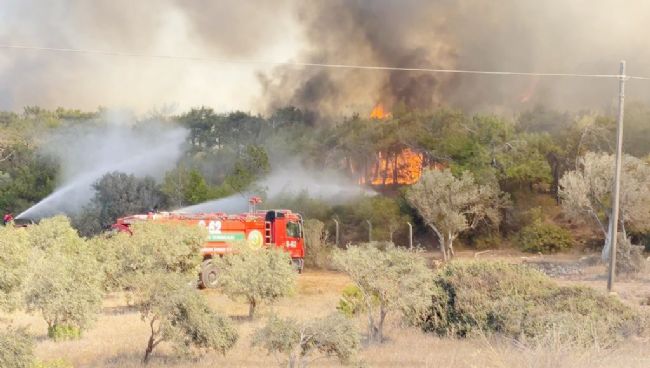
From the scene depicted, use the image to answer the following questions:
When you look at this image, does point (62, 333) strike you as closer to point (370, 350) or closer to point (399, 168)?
point (370, 350)

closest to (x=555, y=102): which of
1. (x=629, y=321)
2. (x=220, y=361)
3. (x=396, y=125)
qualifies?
(x=396, y=125)

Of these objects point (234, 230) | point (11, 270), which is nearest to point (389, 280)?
point (11, 270)

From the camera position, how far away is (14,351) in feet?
37.3

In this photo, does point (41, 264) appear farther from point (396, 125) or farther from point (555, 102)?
point (555, 102)

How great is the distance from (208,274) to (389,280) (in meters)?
15.2

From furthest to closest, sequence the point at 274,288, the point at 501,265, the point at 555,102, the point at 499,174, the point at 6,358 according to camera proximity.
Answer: the point at 555,102 < the point at 499,174 < the point at 274,288 < the point at 501,265 < the point at 6,358

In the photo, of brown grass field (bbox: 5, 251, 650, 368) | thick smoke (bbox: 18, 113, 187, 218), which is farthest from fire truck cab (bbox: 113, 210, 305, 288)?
thick smoke (bbox: 18, 113, 187, 218)

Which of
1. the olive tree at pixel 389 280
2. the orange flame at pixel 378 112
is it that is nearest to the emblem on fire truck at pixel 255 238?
the olive tree at pixel 389 280

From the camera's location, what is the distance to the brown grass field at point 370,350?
32.7 feet

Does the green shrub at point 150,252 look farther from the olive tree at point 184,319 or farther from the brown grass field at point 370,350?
A: the olive tree at point 184,319

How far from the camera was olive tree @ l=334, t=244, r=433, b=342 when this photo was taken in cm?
1783

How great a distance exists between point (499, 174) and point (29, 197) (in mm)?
36982

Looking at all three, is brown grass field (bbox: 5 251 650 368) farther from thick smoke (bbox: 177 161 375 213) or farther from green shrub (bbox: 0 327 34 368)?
thick smoke (bbox: 177 161 375 213)

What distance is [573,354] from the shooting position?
9609 millimetres
